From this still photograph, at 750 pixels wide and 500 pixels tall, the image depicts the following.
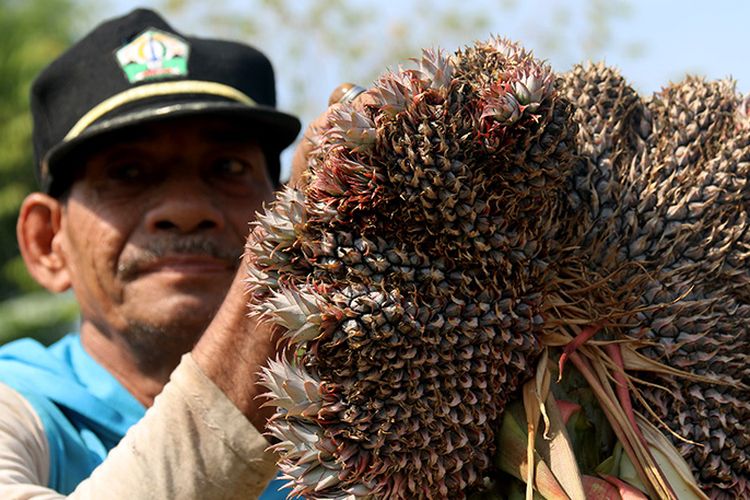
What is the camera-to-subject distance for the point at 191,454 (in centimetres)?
136

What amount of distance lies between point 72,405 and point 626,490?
132 centimetres

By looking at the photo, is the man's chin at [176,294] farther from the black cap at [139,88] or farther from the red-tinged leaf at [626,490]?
the red-tinged leaf at [626,490]

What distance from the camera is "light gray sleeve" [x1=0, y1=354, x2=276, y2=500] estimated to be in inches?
52.9

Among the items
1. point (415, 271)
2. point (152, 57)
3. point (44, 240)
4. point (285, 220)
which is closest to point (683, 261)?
point (415, 271)

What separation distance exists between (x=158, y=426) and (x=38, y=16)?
1594 cm

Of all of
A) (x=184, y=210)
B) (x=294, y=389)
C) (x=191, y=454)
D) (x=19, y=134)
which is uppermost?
(x=19, y=134)

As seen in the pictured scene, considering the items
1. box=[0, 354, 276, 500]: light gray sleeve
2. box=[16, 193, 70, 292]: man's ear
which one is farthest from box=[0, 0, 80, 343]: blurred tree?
box=[0, 354, 276, 500]: light gray sleeve

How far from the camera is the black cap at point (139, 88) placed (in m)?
2.16

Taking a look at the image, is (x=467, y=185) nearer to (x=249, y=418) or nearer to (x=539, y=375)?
(x=539, y=375)

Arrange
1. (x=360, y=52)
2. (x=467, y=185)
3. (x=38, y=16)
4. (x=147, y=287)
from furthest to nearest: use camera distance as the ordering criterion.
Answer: (x=38, y=16) → (x=360, y=52) → (x=147, y=287) → (x=467, y=185)

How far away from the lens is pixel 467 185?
98 centimetres

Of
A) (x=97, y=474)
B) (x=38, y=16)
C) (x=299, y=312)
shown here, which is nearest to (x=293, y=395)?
Result: (x=299, y=312)

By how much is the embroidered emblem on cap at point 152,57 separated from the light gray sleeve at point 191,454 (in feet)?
3.57

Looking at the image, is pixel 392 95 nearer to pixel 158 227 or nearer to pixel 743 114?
pixel 743 114
